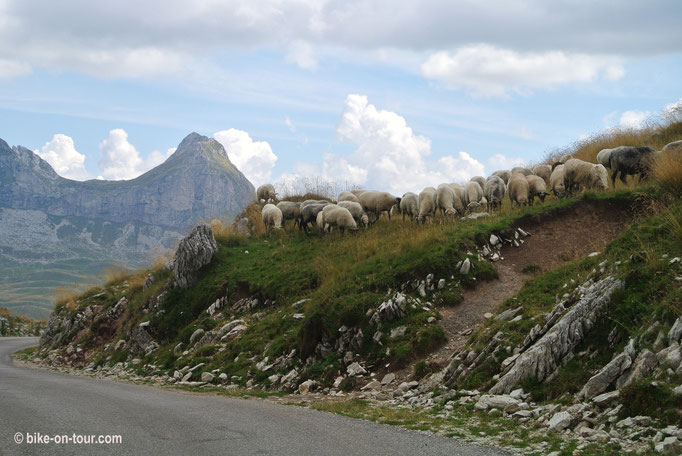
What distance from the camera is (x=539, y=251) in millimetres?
18781

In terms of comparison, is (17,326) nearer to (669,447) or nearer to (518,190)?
(518,190)

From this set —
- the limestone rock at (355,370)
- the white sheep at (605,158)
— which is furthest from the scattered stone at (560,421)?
the white sheep at (605,158)

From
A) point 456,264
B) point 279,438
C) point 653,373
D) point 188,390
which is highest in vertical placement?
point 456,264

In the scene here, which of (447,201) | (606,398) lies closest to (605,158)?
(447,201)

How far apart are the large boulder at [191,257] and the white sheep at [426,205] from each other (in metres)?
9.54

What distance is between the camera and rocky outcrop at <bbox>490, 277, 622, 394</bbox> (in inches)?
396

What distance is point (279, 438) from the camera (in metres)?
8.50

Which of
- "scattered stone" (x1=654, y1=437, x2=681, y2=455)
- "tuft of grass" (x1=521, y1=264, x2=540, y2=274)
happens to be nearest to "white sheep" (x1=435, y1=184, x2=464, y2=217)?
"tuft of grass" (x1=521, y1=264, x2=540, y2=274)

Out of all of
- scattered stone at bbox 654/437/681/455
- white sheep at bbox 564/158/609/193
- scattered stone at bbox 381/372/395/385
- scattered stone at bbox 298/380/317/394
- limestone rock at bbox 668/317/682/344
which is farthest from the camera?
white sheep at bbox 564/158/609/193

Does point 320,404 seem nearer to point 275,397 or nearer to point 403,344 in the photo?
point 275,397

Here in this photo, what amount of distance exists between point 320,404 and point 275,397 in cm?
219

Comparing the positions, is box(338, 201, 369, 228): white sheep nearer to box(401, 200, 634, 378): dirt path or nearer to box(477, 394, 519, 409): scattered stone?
box(401, 200, 634, 378): dirt path

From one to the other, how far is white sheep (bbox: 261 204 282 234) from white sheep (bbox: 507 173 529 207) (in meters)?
12.1

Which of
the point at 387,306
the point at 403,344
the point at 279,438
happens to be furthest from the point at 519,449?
the point at 387,306
